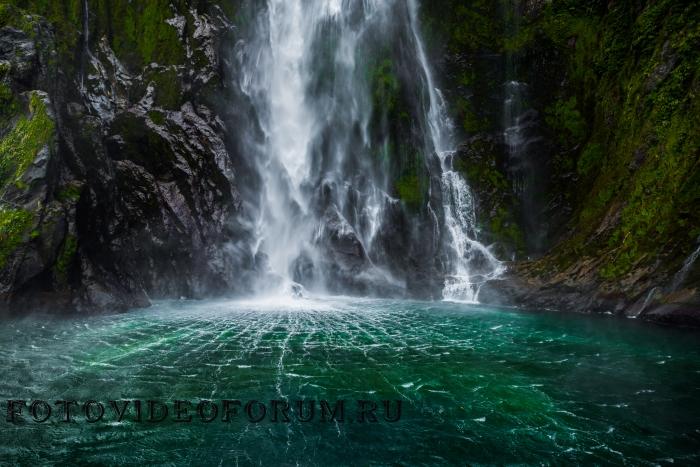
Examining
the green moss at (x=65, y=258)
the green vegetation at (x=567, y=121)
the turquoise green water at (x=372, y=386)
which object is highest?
the green vegetation at (x=567, y=121)

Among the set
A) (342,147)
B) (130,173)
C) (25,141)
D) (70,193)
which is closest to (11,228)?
(70,193)

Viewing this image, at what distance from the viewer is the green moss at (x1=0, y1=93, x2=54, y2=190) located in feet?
52.3

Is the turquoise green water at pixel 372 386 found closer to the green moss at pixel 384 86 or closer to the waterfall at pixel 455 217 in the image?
the waterfall at pixel 455 217

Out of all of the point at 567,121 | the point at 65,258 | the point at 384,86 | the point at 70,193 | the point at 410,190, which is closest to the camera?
the point at 65,258

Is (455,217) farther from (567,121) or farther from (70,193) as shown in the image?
(70,193)

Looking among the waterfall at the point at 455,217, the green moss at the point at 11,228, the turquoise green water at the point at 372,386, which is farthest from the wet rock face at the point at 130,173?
the waterfall at the point at 455,217

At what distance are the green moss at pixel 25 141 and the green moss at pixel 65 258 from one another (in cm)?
274

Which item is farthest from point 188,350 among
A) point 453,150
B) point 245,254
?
point 453,150

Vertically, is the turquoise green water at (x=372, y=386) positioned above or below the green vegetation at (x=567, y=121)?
below

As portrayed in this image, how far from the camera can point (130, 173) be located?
23062 millimetres

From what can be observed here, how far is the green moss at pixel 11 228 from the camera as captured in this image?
14.7 m

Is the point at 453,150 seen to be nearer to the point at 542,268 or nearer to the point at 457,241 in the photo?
the point at 457,241

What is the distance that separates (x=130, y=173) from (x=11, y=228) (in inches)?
341

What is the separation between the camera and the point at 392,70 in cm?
2836
